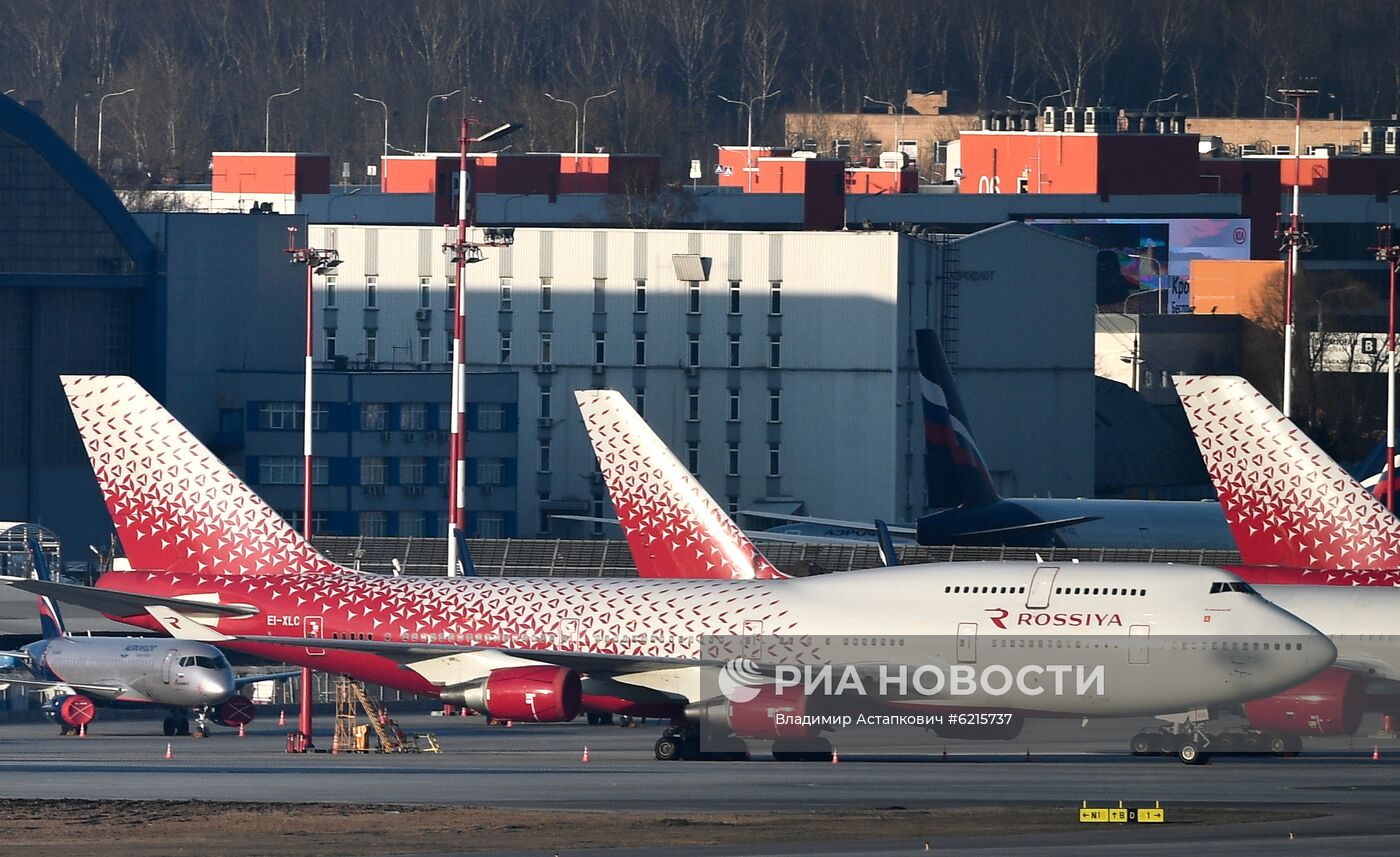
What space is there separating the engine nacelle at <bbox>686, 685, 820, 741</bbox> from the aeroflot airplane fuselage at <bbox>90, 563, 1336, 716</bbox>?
0.48 m

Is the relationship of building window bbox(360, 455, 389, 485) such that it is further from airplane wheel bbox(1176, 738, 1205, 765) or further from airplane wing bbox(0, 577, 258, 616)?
airplane wheel bbox(1176, 738, 1205, 765)

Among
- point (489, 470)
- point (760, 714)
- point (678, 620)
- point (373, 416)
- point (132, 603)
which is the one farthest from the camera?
point (489, 470)

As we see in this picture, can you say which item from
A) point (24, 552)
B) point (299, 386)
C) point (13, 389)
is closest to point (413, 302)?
point (299, 386)

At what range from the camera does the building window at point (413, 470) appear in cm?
10944

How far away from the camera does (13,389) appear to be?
102500 mm

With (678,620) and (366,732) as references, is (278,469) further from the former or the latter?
(678,620)

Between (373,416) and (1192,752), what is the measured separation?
6681 cm

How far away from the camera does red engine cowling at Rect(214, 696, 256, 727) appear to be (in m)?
69.8

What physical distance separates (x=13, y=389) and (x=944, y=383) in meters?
40.8

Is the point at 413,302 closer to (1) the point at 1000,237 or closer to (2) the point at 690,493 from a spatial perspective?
(1) the point at 1000,237

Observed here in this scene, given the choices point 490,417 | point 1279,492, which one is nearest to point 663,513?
point 1279,492

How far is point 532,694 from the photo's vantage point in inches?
1897

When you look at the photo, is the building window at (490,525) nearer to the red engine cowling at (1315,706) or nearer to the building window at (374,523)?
the building window at (374,523)

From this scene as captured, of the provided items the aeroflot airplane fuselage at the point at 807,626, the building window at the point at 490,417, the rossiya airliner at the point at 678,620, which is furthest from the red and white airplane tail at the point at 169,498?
the building window at the point at 490,417
